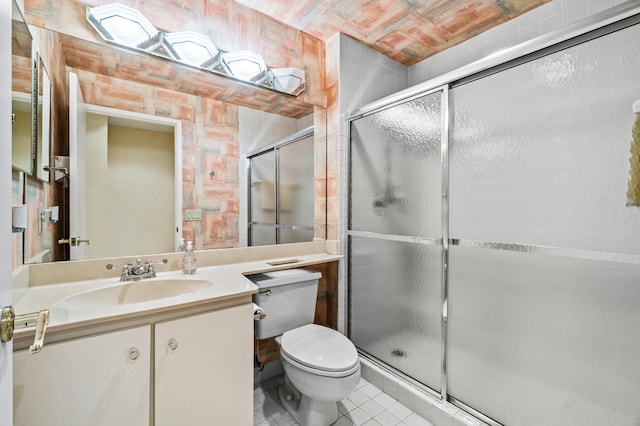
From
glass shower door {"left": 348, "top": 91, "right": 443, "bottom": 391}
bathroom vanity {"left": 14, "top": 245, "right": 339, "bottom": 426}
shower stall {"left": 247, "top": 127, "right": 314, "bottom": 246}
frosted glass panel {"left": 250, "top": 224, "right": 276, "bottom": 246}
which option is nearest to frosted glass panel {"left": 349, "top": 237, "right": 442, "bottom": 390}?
glass shower door {"left": 348, "top": 91, "right": 443, "bottom": 391}

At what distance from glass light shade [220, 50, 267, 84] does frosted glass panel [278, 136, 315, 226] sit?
0.51 meters

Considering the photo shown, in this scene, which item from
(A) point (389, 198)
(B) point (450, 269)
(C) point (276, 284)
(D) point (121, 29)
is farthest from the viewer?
(A) point (389, 198)

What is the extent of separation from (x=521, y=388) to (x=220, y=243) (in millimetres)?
1662

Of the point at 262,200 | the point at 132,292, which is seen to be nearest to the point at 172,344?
the point at 132,292

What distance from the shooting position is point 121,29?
1433mm

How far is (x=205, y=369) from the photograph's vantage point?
3.85 feet

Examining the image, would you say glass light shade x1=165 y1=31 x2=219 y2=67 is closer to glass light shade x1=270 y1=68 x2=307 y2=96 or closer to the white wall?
glass light shade x1=270 y1=68 x2=307 y2=96

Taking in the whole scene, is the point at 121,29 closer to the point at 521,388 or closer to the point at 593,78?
the point at 593,78

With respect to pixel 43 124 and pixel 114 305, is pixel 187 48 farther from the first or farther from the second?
pixel 114 305

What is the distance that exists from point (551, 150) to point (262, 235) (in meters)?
1.60

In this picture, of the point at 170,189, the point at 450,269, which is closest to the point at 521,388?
the point at 450,269

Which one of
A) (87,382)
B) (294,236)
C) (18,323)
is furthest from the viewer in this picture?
(294,236)

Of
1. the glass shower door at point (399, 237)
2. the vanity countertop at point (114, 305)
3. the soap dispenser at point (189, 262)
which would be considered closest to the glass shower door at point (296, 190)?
the glass shower door at point (399, 237)

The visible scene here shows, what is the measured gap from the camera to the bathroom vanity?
2.98 ft
